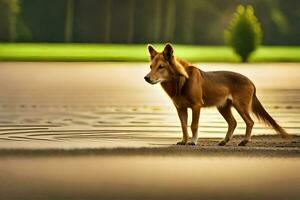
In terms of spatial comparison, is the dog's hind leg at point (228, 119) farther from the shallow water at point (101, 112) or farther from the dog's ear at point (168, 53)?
the dog's ear at point (168, 53)

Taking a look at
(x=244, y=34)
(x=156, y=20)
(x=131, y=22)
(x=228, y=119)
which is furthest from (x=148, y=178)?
(x=131, y=22)

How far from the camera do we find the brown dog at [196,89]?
9.70 meters

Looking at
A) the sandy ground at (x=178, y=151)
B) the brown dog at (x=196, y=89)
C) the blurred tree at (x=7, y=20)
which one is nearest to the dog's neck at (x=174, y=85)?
the brown dog at (x=196, y=89)

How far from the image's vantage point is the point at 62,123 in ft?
43.4

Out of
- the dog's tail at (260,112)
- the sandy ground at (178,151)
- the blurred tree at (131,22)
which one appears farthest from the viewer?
the blurred tree at (131,22)

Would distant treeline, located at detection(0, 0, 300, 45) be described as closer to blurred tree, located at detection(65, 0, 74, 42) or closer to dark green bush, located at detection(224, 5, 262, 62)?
blurred tree, located at detection(65, 0, 74, 42)

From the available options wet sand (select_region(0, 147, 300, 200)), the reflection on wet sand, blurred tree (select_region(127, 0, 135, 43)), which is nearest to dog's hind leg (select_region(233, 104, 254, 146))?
wet sand (select_region(0, 147, 300, 200))

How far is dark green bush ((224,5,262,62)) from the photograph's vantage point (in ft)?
134

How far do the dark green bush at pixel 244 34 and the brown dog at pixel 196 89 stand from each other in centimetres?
3049

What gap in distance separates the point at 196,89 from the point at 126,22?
182ft

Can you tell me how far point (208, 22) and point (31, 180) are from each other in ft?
193

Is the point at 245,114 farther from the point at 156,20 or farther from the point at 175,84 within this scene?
the point at 156,20

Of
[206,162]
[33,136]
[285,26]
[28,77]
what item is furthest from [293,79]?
[285,26]

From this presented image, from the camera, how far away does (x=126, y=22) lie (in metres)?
65.1
